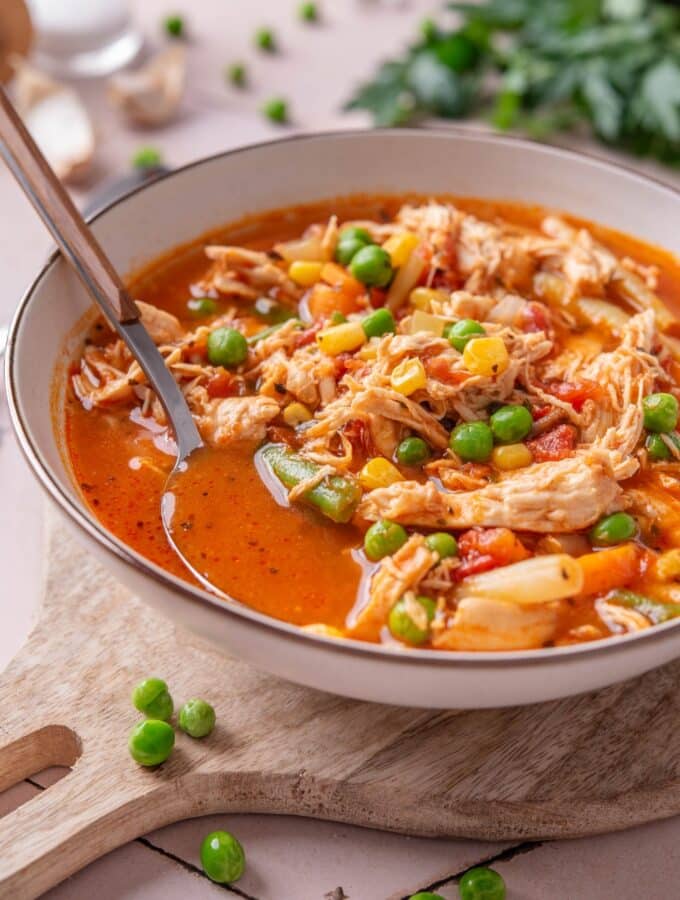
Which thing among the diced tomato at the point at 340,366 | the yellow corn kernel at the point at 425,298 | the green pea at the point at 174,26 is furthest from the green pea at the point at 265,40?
the diced tomato at the point at 340,366

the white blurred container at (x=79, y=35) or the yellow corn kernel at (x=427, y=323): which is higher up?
the white blurred container at (x=79, y=35)

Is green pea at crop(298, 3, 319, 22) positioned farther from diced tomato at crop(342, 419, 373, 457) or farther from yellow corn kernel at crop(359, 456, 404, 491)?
yellow corn kernel at crop(359, 456, 404, 491)

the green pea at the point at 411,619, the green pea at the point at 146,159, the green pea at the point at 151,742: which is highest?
the green pea at the point at 146,159

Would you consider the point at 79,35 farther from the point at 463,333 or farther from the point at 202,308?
the point at 463,333

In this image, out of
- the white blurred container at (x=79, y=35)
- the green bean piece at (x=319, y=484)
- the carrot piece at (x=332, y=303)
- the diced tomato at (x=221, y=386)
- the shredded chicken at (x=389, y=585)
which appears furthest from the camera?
the white blurred container at (x=79, y=35)

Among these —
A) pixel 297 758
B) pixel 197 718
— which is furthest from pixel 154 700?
pixel 297 758

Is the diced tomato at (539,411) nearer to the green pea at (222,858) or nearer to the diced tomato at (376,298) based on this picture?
the diced tomato at (376,298)
